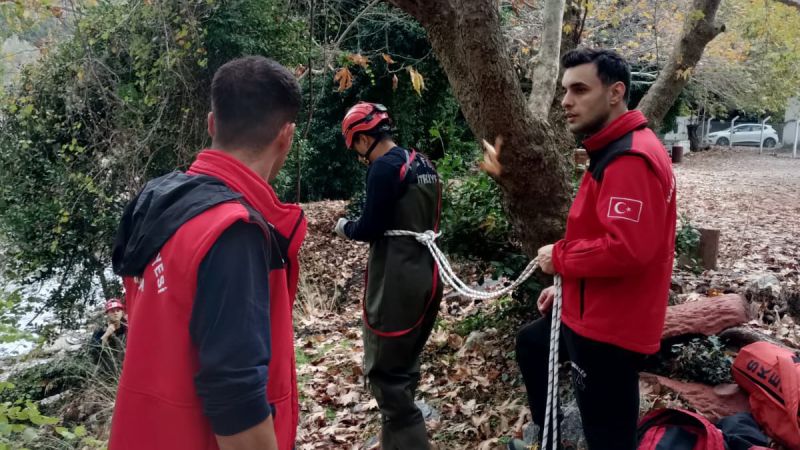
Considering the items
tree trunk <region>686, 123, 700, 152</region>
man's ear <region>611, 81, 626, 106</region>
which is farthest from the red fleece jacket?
tree trunk <region>686, 123, 700, 152</region>

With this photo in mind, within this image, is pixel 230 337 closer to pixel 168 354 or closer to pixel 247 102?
pixel 168 354

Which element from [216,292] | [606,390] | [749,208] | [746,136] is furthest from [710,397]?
[746,136]

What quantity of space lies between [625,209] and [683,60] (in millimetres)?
3690

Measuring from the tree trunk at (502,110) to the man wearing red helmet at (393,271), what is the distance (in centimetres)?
52

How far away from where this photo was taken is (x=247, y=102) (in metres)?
1.87

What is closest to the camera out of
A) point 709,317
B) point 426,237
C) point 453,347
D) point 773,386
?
point 773,386

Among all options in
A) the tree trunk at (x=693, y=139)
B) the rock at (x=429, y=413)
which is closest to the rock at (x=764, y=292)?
the rock at (x=429, y=413)

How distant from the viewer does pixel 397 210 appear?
12.2 ft

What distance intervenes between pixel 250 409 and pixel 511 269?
3.46 m

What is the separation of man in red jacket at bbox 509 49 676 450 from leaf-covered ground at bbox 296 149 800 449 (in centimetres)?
125

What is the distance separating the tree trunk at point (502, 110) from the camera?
3.57m

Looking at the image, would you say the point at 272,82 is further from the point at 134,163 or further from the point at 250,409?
the point at 134,163

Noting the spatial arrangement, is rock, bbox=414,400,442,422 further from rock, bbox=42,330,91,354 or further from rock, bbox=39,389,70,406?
rock, bbox=42,330,91,354

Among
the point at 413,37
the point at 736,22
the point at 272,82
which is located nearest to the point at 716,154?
the point at 736,22
